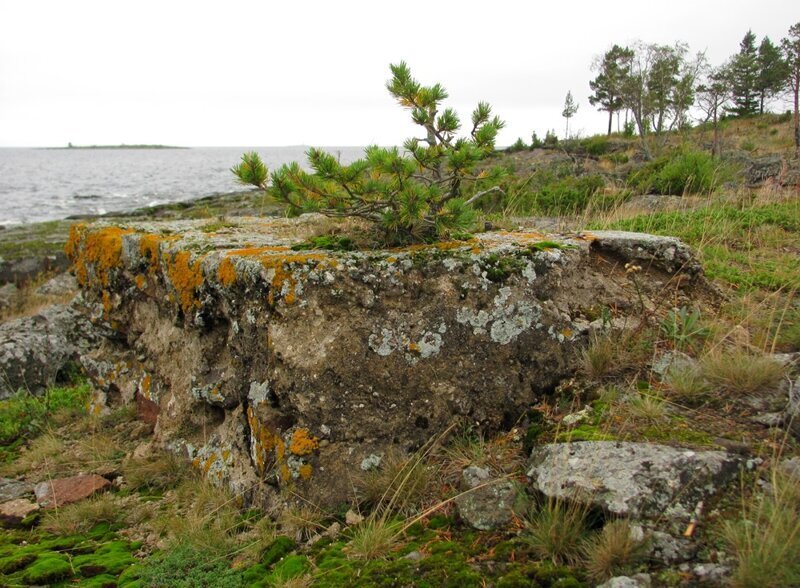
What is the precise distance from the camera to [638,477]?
7.98 feet

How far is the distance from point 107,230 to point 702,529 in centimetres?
554

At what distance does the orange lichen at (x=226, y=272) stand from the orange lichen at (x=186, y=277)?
31cm

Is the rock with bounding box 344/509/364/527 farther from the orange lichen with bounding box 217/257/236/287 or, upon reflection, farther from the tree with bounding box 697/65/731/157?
the tree with bounding box 697/65/731/157

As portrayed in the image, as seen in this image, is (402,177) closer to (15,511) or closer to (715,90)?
(15,511)

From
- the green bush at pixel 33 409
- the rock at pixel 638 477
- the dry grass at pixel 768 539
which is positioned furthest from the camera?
the green bush at pixel 33 409

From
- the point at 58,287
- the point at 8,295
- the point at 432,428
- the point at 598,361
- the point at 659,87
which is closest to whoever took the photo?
the point at 432,428

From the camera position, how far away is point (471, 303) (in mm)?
3555

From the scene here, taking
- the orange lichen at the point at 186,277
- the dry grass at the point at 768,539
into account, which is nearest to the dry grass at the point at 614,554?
the dry grass at the point at 768,539

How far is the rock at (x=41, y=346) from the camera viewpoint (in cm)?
688

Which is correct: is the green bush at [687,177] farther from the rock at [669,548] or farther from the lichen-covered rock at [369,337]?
the rock at [669,548]

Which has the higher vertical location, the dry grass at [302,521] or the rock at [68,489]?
the dry grass at [302,521]

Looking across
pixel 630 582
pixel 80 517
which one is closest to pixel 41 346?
pixel 80 517

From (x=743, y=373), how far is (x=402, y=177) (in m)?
2.33

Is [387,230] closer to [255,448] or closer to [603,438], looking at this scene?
[255,448]
